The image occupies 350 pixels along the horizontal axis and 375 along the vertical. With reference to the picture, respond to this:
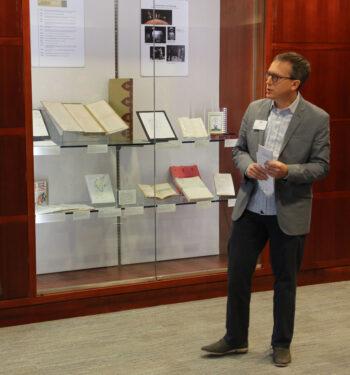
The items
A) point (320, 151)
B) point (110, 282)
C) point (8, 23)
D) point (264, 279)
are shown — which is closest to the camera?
point (320, 151)

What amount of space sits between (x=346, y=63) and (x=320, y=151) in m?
1.71

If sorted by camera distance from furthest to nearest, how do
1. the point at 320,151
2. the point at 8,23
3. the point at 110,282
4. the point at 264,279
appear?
the point at 264,279, the point at 110,282, the point at 8,23, the point at 320,151

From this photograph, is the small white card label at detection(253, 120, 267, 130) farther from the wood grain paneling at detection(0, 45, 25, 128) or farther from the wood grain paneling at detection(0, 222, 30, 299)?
the wood grain paneling at detection(0, 222, 30, 299)

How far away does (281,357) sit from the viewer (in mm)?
3486

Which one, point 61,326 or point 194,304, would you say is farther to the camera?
point 194,304

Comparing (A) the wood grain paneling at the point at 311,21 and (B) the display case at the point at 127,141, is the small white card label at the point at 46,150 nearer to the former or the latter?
(B) the display case at the point at 127,141

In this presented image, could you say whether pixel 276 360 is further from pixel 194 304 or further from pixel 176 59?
pixel 176 59

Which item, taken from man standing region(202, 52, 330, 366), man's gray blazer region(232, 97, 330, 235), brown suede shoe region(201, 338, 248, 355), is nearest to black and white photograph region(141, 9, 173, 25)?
man standing region(202, 52, 330, 366)

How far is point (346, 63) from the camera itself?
15.8ft

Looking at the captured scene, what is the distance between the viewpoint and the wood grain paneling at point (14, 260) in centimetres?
397

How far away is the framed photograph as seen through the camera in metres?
4.48

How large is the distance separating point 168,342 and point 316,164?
134 centimetres

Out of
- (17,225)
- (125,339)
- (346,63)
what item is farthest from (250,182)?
(346,63)

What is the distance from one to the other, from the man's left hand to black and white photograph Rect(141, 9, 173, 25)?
1.70 m
